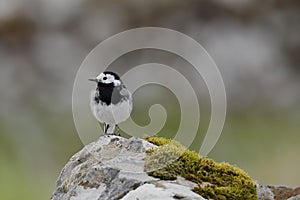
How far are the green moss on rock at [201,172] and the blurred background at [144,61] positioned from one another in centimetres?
661

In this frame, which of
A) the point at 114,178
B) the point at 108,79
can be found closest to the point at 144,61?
the point at 108,79

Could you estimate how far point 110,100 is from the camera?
24.8 ft

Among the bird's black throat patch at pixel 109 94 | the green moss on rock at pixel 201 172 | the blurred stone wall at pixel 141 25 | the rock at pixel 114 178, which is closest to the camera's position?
Answer: the rock at pixel 114 178

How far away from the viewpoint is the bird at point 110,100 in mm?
7582

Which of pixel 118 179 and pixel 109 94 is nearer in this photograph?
pixel 118 179

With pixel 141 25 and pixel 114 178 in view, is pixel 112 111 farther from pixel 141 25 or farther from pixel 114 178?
pixel 141 25

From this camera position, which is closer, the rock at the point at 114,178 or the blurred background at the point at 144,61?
the rock at the point at 114,178

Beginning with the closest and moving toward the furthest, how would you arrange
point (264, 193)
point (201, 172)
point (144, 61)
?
point (201, 172), point (264, 193), point (144, 61)

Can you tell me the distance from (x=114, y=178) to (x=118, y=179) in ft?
0.21

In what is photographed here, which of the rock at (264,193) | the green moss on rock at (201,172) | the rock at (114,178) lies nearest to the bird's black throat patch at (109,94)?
the rock at (114,178)

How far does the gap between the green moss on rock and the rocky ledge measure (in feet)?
0.24

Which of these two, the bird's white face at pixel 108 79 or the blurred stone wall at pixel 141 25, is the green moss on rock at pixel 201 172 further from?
the blurred stone wall at pixel 141 25

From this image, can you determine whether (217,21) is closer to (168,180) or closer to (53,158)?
(53,158)

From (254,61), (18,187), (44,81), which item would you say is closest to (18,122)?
(44,81)
